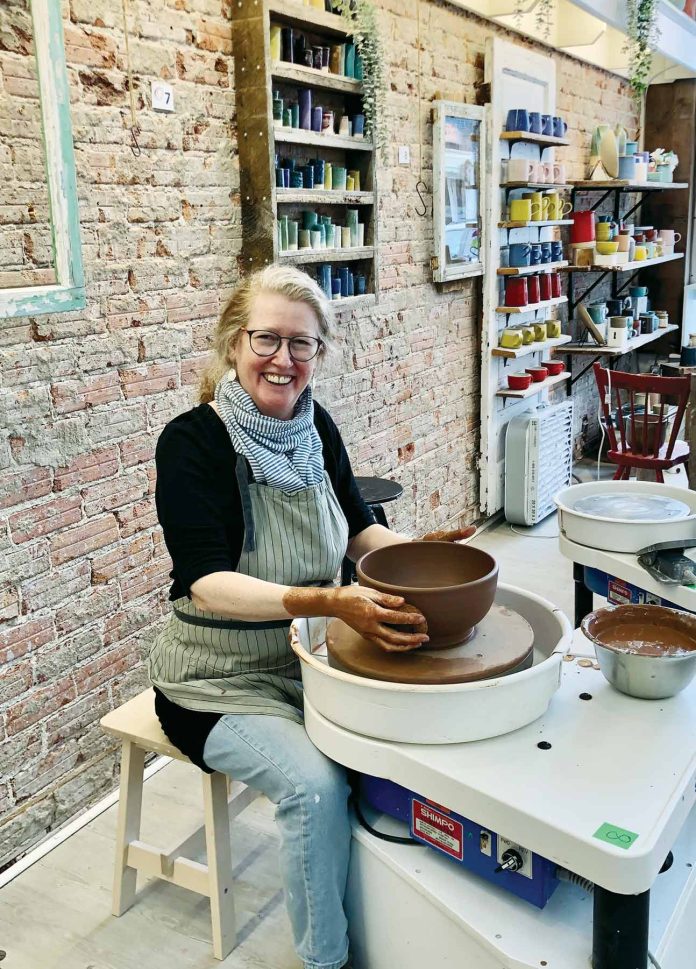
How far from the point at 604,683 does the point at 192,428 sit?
0.99m

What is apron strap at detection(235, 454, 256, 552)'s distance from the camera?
1907 millimetres

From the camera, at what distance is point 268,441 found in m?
1.95

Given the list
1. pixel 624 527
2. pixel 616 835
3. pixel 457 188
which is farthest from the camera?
pixel 457 188

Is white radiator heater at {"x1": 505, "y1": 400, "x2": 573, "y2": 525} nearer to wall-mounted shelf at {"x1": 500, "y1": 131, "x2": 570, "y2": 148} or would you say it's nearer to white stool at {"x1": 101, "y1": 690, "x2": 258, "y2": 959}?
wall-mounted shelf at {"x1": 500, "y1": 131, "x2": 570, "y2": 148}

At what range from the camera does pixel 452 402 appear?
4859 millimetres

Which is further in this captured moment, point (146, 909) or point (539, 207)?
point (539, 207)

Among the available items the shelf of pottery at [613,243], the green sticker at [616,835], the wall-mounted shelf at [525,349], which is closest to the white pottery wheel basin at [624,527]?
the green sticker at [616,835]

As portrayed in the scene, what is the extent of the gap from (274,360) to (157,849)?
1249 mm

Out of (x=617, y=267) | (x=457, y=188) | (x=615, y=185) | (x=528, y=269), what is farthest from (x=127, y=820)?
(x=615, y=185)

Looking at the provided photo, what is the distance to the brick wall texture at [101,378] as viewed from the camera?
7.81ft

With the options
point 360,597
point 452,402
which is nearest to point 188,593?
point 360,597

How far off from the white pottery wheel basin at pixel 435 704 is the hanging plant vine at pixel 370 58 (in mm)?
2703

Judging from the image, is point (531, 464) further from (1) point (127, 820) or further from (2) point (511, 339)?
(1) point (127, 820)

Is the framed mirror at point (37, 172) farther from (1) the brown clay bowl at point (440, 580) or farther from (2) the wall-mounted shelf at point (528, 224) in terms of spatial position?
(2) the wall-mounted shelf at point (528, 224)
